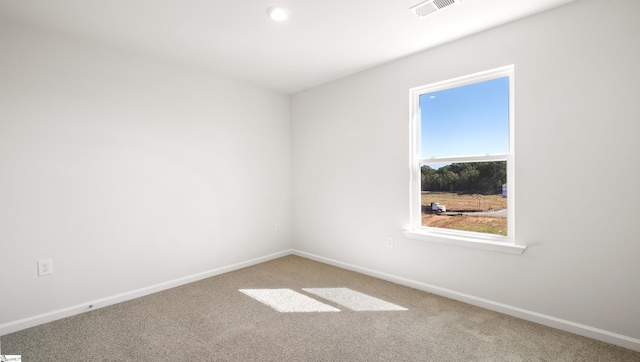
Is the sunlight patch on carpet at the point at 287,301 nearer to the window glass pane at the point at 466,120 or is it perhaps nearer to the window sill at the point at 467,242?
the window sill at the point at 467,242

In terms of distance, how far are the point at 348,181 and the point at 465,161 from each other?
136cm

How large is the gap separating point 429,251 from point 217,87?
3.04 meters

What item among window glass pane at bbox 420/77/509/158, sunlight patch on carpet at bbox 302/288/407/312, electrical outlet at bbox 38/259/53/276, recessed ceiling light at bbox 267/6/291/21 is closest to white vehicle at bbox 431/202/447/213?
window glass pane at bbox 420/77/509/158

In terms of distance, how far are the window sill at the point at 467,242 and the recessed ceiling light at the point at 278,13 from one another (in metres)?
2.31

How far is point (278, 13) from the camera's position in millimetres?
2234

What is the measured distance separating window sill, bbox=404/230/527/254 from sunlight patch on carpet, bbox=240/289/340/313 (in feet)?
3.65

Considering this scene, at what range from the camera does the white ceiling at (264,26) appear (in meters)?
2.14

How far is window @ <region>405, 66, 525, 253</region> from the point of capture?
258 centimetres

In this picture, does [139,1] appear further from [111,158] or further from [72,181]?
[72,181]

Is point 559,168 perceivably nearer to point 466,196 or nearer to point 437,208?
point 466,196

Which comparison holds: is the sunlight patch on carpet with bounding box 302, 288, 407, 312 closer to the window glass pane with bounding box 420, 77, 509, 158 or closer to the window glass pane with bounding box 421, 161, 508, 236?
the window glass pane with bounding box 421, 161, 508, 236

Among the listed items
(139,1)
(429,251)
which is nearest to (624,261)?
(429,251)

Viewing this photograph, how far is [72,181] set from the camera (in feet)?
8.36

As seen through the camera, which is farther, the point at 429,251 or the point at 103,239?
the point at 429,251
